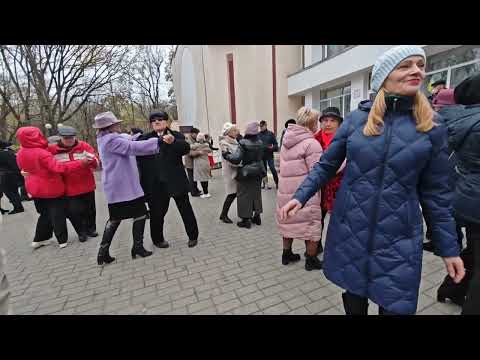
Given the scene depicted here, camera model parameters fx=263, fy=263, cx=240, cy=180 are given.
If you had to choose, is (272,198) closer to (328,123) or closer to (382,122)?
(328,123)

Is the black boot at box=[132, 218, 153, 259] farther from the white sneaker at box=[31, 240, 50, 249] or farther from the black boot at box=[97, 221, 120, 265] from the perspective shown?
the white sneaker at box=[31, 240, 50, 249]

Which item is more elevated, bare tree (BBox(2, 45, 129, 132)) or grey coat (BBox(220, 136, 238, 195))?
bare tree (BBox(2, 45, 129, 132))

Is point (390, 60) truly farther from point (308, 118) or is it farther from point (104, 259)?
point (104, 259)

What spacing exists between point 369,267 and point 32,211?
893cm

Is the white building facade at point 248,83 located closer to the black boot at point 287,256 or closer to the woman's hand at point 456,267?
the black boot at point 287,256

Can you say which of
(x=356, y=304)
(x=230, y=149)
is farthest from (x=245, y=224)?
(x=356, y=304)

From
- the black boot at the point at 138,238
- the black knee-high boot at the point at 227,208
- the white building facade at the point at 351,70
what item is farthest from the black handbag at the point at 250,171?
the white building facade at the point at 351,70

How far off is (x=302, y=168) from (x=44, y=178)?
3857 mm

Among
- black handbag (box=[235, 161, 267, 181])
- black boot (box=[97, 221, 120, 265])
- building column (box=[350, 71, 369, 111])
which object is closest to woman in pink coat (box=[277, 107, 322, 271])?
black handbag (box=[235, 161, 267, 181])

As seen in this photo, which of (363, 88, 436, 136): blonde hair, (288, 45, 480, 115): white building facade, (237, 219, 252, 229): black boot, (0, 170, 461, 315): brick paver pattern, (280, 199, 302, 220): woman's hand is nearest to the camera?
(363, 88, 436, 136): blonde hair

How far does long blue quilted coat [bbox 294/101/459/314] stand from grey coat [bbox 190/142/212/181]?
5726 millimetres

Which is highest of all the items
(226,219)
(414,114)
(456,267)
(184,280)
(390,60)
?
(390,60)

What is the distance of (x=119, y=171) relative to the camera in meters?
3.37

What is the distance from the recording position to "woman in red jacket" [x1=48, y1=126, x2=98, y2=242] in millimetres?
4125
